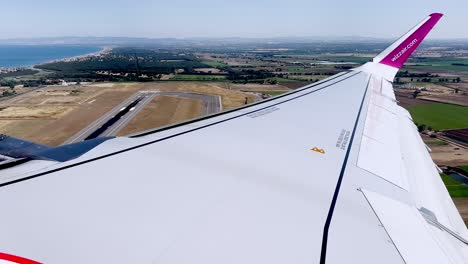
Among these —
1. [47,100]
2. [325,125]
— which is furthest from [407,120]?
[47,100]

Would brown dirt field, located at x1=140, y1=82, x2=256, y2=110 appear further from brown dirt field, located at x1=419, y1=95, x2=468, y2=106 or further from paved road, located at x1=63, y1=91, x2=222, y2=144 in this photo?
brown dirt field, located at x1=419, y1=95, x2=468, y2=106

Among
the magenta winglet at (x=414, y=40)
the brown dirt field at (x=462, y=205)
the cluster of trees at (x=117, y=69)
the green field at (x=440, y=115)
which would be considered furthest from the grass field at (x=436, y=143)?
the cluster of trees at (x=117, y=69)

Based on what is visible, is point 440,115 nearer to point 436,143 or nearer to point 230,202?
point 436,143

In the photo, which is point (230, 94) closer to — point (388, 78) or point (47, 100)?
point (47, 100)

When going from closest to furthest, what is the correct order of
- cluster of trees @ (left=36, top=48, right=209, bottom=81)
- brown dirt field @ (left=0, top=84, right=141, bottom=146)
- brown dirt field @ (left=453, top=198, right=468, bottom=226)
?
brown dirt field @ (left=453, top=198, right=468, bottom=226) → brown dirt field @ (left=0, top=84, right=141, bottom=146) → cluster of trees @ (left=36, top=48, right=209, bottom=81)

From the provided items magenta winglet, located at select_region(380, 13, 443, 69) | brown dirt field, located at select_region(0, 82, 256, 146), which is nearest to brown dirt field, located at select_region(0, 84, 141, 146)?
brown dirt field, located at select_region(0, 82, 256, 146)

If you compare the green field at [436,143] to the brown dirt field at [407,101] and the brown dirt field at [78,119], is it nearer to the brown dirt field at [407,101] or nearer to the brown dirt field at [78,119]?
the brown dirt field at [407,101]
